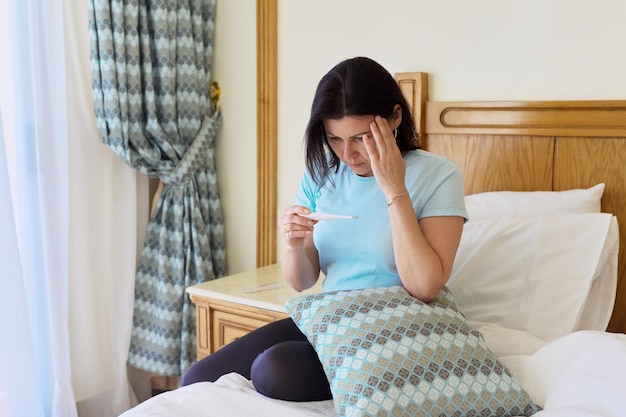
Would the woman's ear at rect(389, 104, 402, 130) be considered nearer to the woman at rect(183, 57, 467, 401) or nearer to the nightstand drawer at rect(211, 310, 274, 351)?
the woman at rect(183, 57, 467, 401)

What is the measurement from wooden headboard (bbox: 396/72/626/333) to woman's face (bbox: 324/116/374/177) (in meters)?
0.62

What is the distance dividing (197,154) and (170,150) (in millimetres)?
111

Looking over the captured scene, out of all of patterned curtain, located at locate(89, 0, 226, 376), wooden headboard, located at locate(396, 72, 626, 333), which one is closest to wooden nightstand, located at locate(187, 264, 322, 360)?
patterned curtain, located at locate(89, 0, 226, 376)

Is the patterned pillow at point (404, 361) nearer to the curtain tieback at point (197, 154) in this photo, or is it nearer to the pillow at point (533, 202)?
the pillow at point (533, 202)

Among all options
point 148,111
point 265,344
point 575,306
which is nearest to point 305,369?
point 265,344

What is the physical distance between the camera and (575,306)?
1873 mm

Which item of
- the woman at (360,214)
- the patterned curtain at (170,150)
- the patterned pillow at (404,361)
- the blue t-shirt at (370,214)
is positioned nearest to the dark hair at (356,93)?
the woman at (360,214)

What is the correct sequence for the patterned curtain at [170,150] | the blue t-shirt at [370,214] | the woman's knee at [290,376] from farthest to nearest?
the patterned curtain at [170,150]
the blue t-shirt at [370,214]
the woman's knee at [290,376]

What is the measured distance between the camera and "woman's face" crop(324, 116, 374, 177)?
1.68 meters

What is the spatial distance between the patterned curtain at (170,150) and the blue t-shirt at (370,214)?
101cm

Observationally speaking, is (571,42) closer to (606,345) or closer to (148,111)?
(606,345)

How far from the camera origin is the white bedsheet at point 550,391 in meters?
1.36

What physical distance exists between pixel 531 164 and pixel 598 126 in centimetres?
22

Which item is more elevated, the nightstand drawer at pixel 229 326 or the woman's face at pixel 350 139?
the woman's face at pixel 350 139
